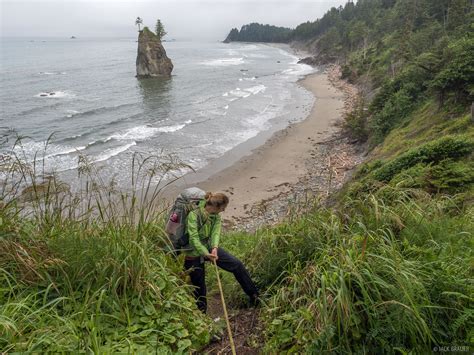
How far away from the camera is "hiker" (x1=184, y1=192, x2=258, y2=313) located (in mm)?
4211

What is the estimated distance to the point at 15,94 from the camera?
40438mm

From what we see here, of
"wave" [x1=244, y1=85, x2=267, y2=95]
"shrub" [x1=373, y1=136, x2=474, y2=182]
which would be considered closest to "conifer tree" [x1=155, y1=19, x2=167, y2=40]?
"wave" [x1=244, y1=85, x2=267, y2=95]

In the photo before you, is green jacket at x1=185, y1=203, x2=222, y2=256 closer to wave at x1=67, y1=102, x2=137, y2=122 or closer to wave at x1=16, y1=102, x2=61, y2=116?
wave at x1=67, y1=102, x2=137, y2=122

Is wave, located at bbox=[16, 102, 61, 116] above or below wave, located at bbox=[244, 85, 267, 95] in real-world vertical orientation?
below

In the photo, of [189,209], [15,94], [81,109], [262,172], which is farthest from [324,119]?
[15,94]

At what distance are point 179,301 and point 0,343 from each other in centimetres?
153

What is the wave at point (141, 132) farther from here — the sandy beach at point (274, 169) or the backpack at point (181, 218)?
the backpack at point (181, 218)

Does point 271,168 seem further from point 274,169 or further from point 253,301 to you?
point 253,301

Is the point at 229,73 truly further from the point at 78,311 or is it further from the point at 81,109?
the point at 78,311

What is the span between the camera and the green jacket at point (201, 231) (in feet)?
13.7

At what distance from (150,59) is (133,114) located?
30.9 metres

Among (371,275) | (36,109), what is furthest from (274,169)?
(36,109)

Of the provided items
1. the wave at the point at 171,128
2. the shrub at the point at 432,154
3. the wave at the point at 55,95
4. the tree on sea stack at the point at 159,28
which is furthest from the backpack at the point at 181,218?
the tree on sea stack at the point at 159,28

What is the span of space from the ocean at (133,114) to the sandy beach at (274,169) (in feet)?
7.41
